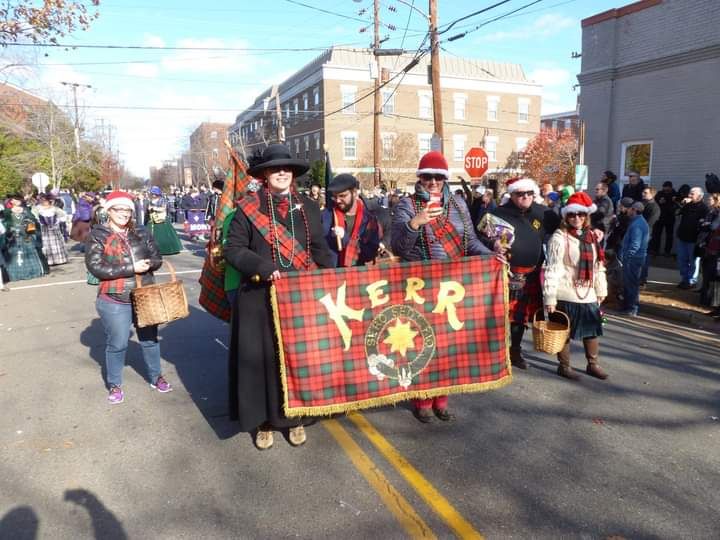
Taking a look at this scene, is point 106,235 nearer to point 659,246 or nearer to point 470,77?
point 659,246

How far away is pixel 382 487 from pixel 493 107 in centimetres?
4389

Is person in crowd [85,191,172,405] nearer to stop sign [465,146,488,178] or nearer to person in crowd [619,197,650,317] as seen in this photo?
person in crowd [619,197,650,317]

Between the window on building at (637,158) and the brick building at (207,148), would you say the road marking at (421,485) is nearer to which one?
the window on building at (637,158)

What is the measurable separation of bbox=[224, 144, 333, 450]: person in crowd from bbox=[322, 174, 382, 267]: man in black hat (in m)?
1.41

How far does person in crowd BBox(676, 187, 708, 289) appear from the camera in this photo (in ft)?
29.9

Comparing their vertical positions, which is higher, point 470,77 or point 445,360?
point 470,77

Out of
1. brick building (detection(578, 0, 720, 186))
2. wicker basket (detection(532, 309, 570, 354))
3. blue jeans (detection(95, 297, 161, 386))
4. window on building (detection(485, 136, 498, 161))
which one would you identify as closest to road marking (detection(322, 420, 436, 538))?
blue jeans (detection(95, 297, 161, 386))

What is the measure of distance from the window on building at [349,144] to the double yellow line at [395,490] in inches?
1485

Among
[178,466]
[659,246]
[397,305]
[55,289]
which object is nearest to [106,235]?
[178,466]

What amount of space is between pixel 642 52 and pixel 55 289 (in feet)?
46.3

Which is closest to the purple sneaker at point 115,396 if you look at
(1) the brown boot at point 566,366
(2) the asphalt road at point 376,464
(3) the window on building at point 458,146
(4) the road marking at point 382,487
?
(2) the asphalt road at point 376,464

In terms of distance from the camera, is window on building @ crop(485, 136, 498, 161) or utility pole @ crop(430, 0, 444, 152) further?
window on building @ crop(485, 136, 498, 161)

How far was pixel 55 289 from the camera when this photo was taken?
10.7m

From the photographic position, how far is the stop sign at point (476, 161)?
1430cm
